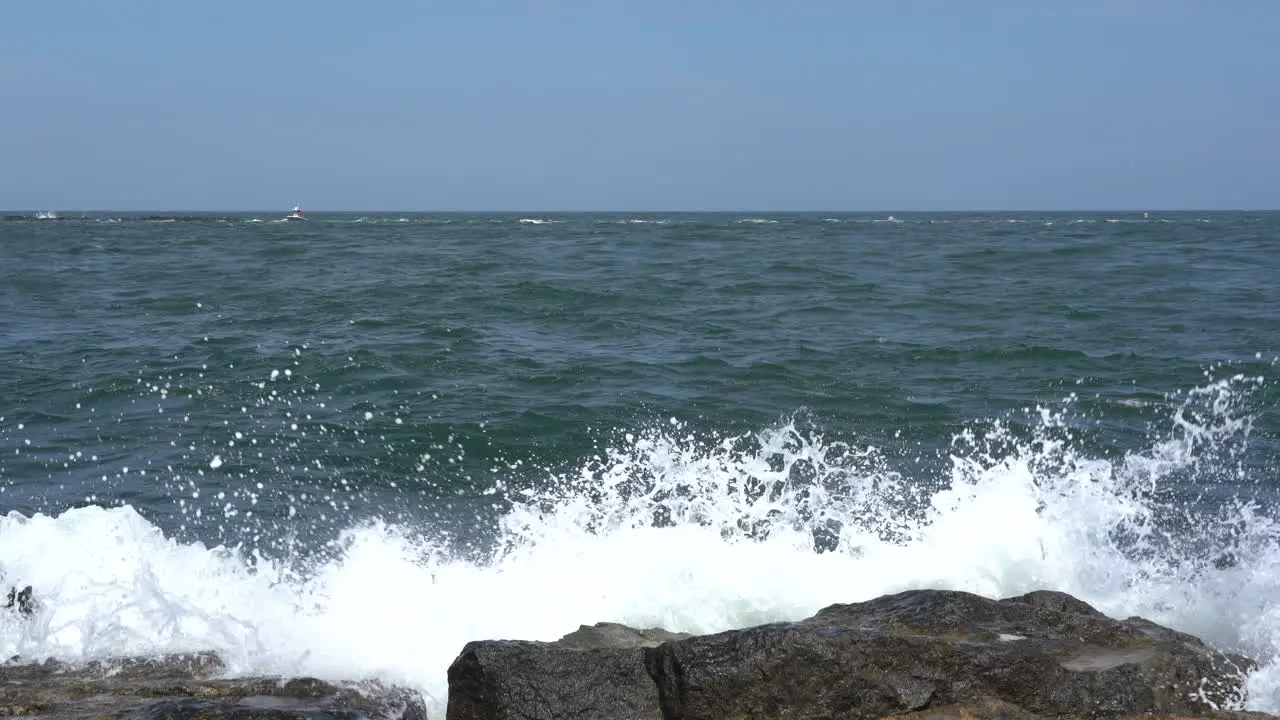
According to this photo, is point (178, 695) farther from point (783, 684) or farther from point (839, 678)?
point (839, 678)

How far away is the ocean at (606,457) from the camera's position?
654 cm

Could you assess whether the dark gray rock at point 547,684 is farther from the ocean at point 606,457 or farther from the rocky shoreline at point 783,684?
the ocean at point 606,457

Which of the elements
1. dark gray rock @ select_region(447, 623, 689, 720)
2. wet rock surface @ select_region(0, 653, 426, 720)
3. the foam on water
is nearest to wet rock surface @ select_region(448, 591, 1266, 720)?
dark gray rock @ select_region(447, 623, 689, 720)

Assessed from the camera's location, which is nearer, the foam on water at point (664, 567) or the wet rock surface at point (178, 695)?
the wet rock surface at point (178, 695)

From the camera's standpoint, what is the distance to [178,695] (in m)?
4.94

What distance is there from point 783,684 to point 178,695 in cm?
244

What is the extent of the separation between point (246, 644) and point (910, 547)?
13.0 ft

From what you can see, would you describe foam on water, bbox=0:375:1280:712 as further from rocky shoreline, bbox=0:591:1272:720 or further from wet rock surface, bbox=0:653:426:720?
rocky shoreline, bbox=0:591:1272:720

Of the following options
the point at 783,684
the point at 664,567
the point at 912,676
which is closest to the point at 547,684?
the point at 783,684

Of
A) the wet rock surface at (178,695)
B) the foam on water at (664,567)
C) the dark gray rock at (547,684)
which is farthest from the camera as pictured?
the foam on water at (664,567)

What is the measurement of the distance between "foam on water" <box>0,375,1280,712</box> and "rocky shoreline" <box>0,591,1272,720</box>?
0.49m

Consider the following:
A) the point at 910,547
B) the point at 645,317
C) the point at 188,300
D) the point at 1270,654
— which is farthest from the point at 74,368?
Result: the point at 1270,654

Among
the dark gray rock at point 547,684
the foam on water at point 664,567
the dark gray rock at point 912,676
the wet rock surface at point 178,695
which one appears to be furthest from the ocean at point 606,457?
the dark gray rock at point 547,684

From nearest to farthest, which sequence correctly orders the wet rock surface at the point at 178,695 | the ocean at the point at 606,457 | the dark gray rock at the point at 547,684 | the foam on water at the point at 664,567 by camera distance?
1. the wet rock surface at the point at 178,695
2. the dark gray rock at the point at 547,684
3. the foam on water at the point at 664,567
4. the ocean at the point at 606,457
